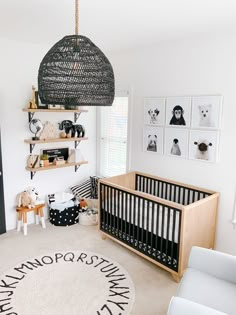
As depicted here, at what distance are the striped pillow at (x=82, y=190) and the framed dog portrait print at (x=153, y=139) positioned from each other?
1214mm

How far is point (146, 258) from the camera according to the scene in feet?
9.64

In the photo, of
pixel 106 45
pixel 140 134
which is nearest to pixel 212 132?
pixel 140 134

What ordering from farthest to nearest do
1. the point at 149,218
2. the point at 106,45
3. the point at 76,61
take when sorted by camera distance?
the point at 106,45 → the point at 149,218 → the point at 76,61

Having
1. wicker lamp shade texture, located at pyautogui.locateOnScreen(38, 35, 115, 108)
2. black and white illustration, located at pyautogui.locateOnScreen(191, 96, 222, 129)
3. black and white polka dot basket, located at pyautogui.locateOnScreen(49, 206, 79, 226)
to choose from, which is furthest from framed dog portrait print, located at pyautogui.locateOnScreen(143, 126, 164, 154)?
wicker lamp shade texture, located at pyautogui.locateOnScreen(38, 35, 115, 108)

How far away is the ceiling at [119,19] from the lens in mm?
2094

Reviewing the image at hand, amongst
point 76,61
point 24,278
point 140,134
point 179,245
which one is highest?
point 76,61

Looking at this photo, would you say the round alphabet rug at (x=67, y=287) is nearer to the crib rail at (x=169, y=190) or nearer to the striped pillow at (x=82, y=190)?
→ the crib rail at (x=169, y=190)

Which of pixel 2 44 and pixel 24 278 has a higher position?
pixel 2 44

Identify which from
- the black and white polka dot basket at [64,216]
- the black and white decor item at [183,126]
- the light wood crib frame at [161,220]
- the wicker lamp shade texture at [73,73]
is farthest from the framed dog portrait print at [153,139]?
the wicker lamp shade texture at [73,73]

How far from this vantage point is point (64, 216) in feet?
12.6

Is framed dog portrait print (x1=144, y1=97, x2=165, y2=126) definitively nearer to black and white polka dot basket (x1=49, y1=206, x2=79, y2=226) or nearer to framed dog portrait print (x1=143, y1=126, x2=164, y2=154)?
framed dog portrait print (x1=143, y1=126, x2=164, y2=154)

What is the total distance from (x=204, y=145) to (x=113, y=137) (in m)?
1.62

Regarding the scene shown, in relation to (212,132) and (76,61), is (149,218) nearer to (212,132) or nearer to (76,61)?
(212,132)

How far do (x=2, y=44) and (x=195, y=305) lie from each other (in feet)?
10.9
